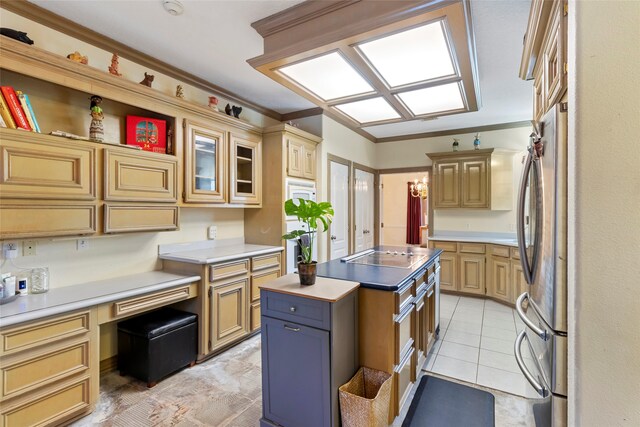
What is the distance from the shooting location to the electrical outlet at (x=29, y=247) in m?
2.05

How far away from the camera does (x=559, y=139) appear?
1114 millimetres

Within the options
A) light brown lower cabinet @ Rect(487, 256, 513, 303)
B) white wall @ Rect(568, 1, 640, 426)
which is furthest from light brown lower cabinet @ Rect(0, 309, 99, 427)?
light brown lower cabinet @ Rect(487, 256, 513, 303)

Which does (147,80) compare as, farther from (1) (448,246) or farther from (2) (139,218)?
(1) (448,246)

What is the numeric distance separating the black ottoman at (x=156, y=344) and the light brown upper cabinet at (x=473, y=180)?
4.32 metres

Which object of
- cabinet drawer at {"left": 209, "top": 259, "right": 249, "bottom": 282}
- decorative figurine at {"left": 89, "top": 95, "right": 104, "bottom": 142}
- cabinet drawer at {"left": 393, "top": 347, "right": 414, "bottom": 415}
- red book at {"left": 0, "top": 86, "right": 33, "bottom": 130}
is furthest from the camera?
cabinet drawer at {"left": 209, "top": 259, "right": 249, "bottom": 282}

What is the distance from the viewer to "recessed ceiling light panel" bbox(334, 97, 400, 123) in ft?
9.08

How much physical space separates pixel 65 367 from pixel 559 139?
2.95 meters

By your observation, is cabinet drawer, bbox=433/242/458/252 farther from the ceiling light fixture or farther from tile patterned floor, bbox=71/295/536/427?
the ceiling light fixture

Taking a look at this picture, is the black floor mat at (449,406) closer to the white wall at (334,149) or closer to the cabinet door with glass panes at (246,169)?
the white wall at (334,149)

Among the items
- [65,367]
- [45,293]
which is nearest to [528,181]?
[65,367]

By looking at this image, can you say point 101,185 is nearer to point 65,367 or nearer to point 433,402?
point 65,367

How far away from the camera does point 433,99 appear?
2.71 m

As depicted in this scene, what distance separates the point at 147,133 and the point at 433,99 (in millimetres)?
2620

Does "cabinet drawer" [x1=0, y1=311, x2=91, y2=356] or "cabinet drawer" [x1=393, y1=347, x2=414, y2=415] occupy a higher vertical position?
"cabinet drawer" [x1=0, y1=311, x2=91, y2=356]
